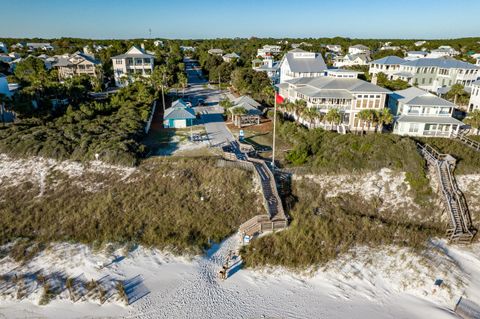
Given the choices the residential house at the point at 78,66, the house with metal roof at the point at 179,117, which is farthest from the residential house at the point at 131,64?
the house with metal roof at the point at 179,117

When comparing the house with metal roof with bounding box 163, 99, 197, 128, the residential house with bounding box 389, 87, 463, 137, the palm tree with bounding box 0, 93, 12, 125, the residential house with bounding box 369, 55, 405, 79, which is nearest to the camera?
the residential house with bounding box 389, 87, 463, 137

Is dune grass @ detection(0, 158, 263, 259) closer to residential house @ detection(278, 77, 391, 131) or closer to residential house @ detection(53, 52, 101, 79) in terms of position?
residential house @ detection(278, 77, 391, 131)

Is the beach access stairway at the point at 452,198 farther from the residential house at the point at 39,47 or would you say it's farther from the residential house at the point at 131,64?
the residential house at the point at 39,47

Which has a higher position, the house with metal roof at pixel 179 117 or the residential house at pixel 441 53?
the residential house at pixel 441 53

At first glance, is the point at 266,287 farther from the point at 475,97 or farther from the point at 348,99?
the point at 475,97

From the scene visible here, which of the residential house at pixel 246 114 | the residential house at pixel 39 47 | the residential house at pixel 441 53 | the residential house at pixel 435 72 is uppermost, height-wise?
the residential house at pixel 39 47

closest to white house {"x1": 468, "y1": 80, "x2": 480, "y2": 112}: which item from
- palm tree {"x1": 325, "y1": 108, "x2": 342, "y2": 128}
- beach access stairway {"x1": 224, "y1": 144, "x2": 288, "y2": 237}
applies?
palm tree {"x1": 325, "y1": 108, "x2": 342, "y2": 128}

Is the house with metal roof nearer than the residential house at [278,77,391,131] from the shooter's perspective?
No

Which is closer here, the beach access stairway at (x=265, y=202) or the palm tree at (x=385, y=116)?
the beach access stairway at (x=265, y=202)
